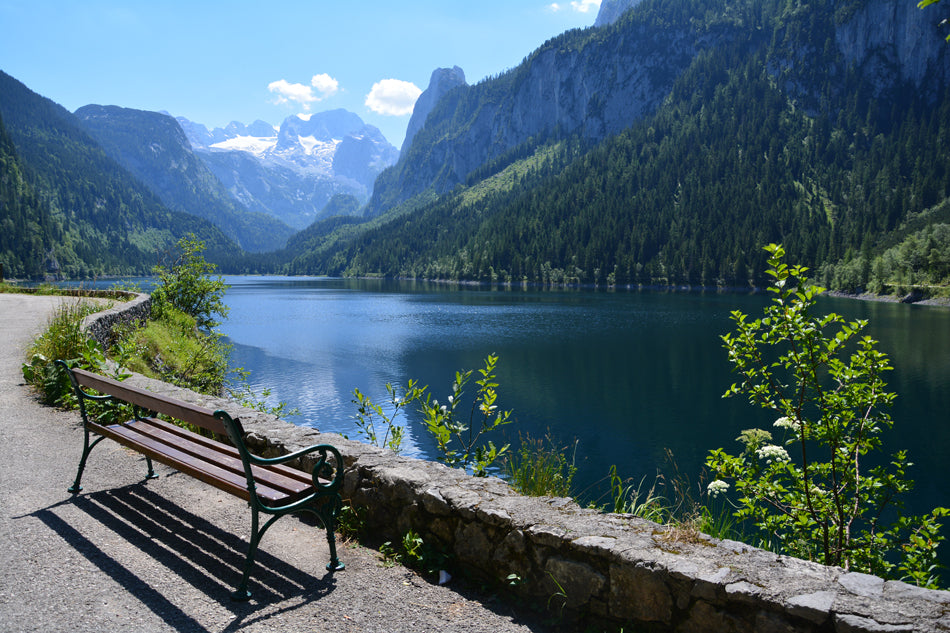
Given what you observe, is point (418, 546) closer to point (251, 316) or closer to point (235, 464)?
point (235, 464)

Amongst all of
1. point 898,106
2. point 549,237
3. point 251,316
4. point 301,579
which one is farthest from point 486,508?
point 898,106

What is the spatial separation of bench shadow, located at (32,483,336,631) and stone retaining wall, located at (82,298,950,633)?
960 mm

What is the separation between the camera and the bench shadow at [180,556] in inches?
162

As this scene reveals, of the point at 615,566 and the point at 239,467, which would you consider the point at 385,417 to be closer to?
the point at 239,467

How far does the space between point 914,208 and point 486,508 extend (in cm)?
16912

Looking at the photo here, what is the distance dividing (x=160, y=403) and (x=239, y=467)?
99 centimetres

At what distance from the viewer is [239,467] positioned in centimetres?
490

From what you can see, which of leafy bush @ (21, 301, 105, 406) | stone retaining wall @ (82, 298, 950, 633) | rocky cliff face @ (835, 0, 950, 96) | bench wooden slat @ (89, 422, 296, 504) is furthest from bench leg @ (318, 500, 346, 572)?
rocky cliff face @ (835, 0, 950, 96)

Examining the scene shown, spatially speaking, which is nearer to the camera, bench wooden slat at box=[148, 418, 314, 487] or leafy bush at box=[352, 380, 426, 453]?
bench wooden slat at box=[148, 418, 314, 487]

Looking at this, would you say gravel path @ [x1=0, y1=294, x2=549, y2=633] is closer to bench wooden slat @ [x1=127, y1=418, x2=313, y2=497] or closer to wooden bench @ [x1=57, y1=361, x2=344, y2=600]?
wooden bench @ [x1=57, y1=361, x2=344, y2=600]

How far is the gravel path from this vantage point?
153 inches

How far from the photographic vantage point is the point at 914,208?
132m

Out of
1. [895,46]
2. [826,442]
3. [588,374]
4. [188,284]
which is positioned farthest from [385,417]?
[895,46]

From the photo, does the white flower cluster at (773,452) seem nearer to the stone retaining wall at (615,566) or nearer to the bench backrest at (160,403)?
the stone retaining wall at (615,566)
